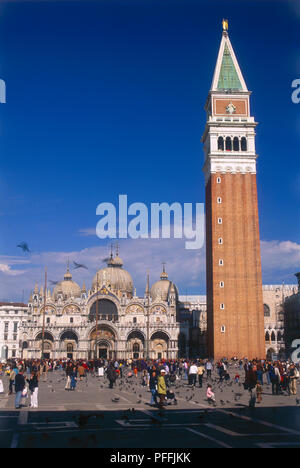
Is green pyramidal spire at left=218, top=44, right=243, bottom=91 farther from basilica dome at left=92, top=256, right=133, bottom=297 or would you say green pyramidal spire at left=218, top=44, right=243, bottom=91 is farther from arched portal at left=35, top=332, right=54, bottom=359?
arched portal at left=35, top=332, right=54, bottom=359

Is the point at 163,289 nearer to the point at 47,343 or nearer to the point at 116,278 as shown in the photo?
the point at 116,278

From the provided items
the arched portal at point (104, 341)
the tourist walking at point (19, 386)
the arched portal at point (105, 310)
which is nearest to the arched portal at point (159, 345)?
the arched portal at point (104, 341)

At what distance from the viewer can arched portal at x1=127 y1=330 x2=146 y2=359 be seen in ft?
252

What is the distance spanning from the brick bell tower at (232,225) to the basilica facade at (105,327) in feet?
47.4

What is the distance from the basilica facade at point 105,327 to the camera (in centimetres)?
7544

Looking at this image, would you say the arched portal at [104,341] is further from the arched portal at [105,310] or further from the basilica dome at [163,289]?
the basilica dome at [163,289]

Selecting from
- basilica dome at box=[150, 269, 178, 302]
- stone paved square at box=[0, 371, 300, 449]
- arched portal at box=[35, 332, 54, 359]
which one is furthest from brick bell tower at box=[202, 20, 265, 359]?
stone paved square at box=[0, 371, 300, 449]

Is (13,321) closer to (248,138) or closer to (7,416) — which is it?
(248,138)

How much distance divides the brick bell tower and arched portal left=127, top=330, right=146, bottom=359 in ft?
52.5

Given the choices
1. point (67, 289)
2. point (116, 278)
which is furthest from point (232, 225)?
point (67, 289)

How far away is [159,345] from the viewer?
253 ft

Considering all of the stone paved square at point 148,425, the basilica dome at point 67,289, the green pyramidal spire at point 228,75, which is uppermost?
the green pyramidal spire at point 228,75

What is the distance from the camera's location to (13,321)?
95688 millimetres
